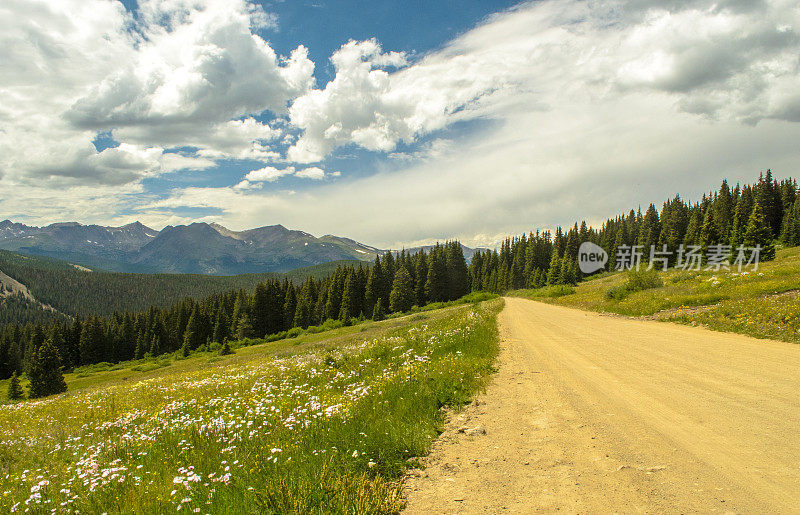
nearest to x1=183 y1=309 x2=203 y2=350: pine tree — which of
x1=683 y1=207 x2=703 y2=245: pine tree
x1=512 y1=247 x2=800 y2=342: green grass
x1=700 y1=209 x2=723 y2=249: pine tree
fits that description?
x1=512 y1=247 x2=800 y2=342: green grass

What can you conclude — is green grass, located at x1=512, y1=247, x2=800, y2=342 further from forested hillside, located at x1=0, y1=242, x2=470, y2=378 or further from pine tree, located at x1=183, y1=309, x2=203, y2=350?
pine tree, located at x1=183, y1=309, x2=203, y2=350

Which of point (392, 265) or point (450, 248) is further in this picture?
point (450, 248)

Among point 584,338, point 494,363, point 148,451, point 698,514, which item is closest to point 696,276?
point 584,338

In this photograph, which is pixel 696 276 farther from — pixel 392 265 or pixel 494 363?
pixel 392 265

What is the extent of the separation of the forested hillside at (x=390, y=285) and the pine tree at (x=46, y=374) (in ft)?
109

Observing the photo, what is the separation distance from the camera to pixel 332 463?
4.88 m

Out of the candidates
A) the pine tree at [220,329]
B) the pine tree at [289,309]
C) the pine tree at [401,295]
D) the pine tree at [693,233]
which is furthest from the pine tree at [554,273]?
the pine tree at [220,329]

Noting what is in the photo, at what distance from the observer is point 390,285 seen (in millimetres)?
94375

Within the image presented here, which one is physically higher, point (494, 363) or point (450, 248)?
point (450, 248)

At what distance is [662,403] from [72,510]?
32.9 ft

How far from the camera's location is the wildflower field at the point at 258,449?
14.1 feet

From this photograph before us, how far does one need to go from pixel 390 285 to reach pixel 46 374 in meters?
65.4

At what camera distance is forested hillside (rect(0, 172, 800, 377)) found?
286 ft

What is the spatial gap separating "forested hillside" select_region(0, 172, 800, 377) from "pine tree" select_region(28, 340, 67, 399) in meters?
33.2
